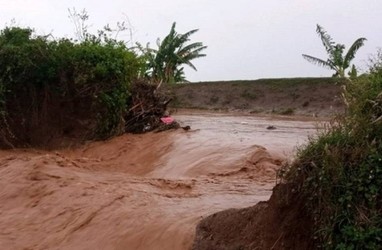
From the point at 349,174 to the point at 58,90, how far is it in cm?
1030

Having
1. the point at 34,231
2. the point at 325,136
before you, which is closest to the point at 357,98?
the point at 325,136

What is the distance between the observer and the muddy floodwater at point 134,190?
7.24m

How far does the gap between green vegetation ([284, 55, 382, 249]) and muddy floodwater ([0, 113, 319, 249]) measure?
170cm

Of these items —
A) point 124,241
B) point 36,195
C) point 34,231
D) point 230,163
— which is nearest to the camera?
point 124,241

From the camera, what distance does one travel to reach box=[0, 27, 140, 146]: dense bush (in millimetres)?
14062

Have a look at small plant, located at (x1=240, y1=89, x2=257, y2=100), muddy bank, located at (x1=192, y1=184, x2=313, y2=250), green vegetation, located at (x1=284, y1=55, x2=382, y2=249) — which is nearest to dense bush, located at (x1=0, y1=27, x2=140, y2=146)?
muddy bank, located at (x1=192, y1=184, x2=313, y2=250)

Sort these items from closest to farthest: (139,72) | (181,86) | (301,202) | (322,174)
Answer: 1. (322,174)
2. (301,202)
3. (139,72)
4. (181,86)

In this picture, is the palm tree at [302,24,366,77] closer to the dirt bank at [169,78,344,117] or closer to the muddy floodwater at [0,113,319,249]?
the dirt bank at [169,78,344,117]

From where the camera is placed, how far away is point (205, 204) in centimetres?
755

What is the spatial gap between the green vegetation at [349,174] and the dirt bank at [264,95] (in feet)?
76.7

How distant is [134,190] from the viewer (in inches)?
350

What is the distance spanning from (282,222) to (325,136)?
858 millimetres

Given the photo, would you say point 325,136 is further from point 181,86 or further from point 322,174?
point 181,86

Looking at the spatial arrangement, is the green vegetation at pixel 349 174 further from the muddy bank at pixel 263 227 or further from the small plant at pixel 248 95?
the small plant at pixel 248 95
